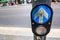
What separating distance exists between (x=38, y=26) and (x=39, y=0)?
21 centimetres

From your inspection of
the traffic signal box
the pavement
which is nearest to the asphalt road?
the pavement

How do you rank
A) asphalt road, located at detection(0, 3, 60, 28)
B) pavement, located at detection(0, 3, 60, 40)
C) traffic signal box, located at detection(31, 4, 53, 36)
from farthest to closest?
asphalt road, located at detection(0, 3, 60, 28) < pavement, located at detection(0, 3, 60, 40) < traffic signal box, located at detection(31, 4, 53, 36)

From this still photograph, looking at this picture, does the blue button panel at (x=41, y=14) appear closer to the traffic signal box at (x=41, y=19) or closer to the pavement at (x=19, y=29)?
the traffic signal box at (x=41, y=19)

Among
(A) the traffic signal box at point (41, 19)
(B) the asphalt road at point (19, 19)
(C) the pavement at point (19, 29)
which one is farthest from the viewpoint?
(B) the asphalt road at point (19, 19)

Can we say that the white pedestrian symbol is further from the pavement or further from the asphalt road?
the asphalt road

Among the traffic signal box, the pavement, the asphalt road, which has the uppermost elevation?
the traffic signal box

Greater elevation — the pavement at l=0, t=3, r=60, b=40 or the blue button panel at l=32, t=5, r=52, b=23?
the blue button panel at l=32, t=5, r=52, b=23

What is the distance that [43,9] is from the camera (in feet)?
4.58

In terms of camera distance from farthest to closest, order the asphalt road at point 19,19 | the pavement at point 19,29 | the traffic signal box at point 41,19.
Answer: the asphalt road at point 19,19
the pavement at point 19,29
the traffic signal box at point 41,19

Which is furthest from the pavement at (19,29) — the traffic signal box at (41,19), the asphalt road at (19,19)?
the traffic signal box at (41,19)

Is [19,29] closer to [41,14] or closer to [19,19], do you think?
[19,19]

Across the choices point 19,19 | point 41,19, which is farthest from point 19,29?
point 41,19

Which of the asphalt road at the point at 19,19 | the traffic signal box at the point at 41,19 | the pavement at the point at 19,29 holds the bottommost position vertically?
the asphalt road at the point at 19,19

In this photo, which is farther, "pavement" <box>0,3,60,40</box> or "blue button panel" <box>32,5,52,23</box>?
"pavement" <box>0,3,60,40</box>
